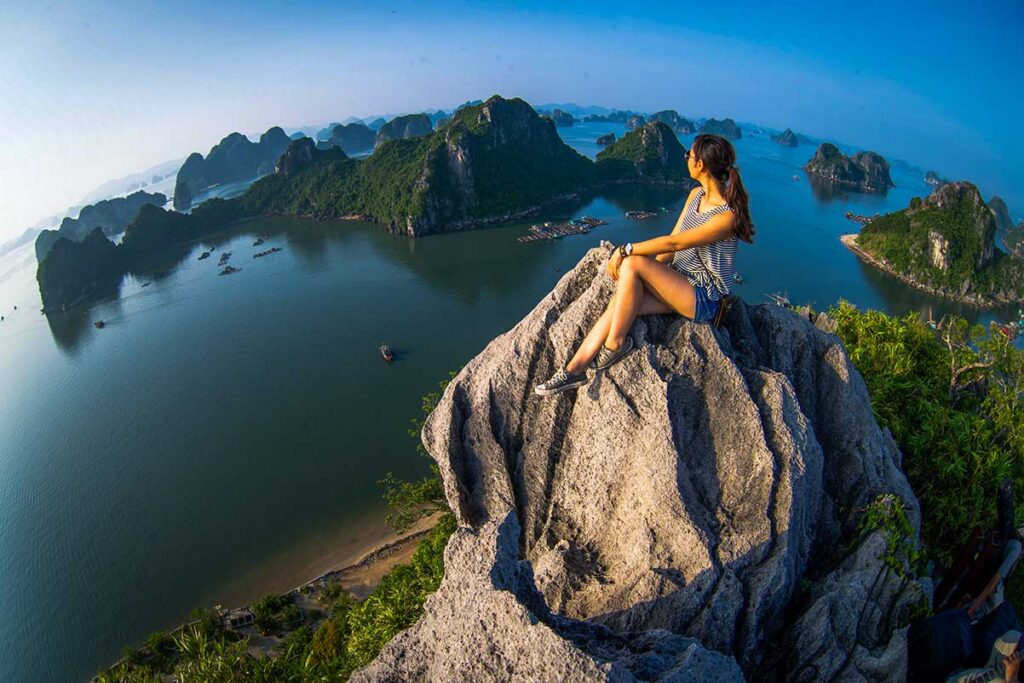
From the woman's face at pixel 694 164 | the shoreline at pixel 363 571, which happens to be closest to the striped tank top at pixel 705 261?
the woman's face at pixel 694 164

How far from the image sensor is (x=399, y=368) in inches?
1694

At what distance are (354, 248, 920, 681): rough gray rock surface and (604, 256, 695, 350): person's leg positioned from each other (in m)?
0.47

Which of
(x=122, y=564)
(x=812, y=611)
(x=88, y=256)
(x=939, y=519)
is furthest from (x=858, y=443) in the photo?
(x=88, y=256)

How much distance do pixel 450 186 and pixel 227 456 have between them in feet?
223

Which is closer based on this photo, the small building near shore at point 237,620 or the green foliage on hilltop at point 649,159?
the small building near shore at point 237,620

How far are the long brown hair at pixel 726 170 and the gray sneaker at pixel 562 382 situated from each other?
3.11 metres

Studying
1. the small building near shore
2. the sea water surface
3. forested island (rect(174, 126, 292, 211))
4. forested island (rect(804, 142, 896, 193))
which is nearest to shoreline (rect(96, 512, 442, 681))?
the small building near shore

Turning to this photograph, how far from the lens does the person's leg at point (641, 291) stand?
280 inches

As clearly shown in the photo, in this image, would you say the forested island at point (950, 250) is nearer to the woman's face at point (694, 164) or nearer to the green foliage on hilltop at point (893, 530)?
the green foliage on hilltop at point (893, 530)

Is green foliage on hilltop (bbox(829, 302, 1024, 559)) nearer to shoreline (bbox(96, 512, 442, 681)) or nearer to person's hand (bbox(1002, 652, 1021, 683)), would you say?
person's hand (bbox(1002, 652, 1021, 683))

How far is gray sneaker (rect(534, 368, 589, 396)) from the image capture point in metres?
7.86

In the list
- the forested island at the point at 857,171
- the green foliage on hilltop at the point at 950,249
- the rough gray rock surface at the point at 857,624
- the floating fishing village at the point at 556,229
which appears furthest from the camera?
the forested island at the point at 857,171

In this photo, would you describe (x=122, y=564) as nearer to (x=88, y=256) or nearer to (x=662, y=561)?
(x=662, y=561)

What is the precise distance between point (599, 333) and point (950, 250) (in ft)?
254
